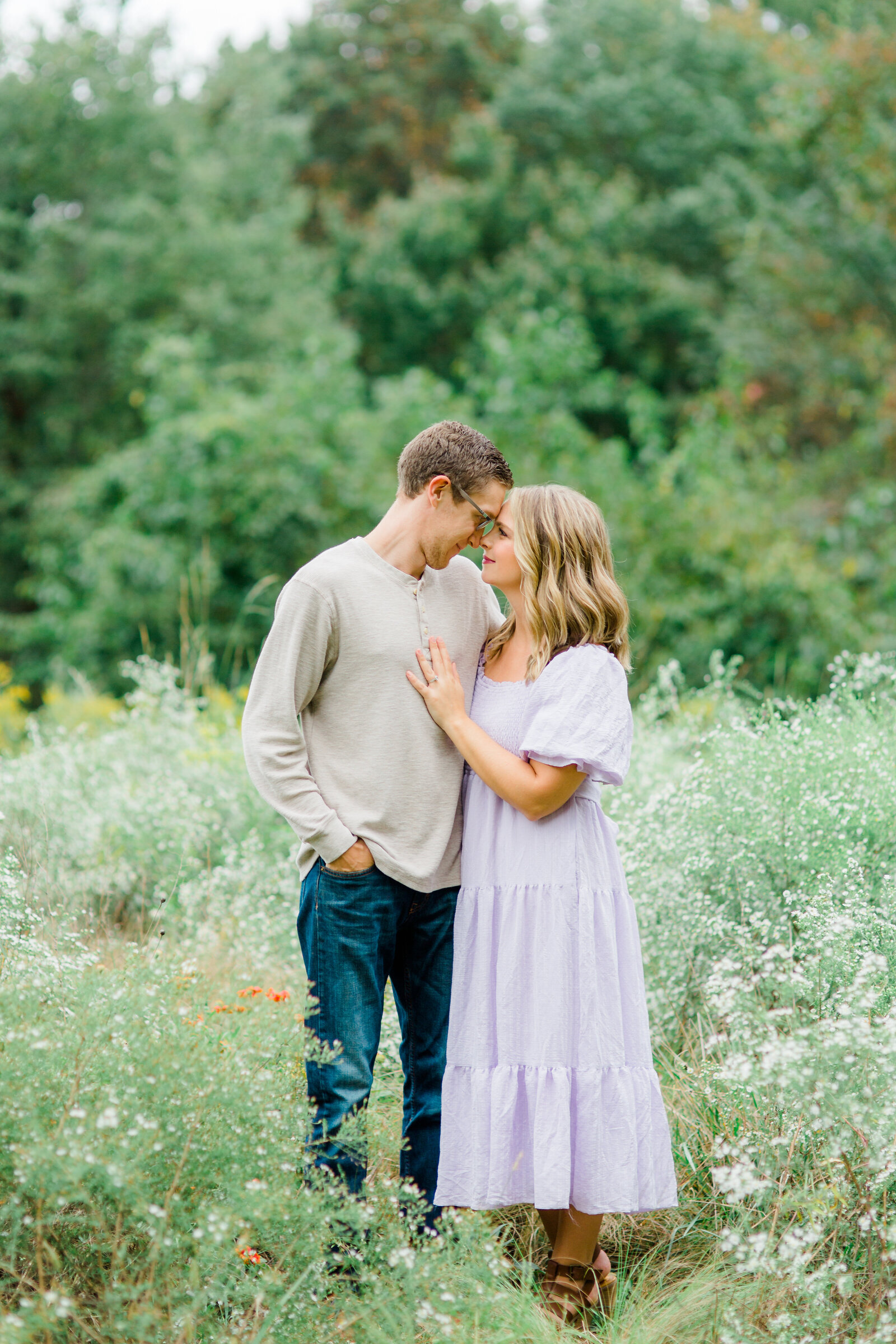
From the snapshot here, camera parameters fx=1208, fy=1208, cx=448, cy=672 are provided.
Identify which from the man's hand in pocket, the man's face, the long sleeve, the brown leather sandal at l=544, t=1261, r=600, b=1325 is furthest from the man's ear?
the brown leather sandal at l=544, t=1261, r=600, b=1325

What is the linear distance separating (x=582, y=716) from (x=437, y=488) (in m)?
0.65

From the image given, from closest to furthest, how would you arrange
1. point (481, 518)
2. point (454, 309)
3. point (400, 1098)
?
1. point (481, 518)
2. point (400, 1098)
3. point (454, 309)

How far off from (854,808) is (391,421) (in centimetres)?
881

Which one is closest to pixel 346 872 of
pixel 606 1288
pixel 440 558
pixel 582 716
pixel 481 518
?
pixel 582 716

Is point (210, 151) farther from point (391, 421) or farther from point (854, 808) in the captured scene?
point (854, 808)

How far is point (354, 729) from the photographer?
9.07 ft

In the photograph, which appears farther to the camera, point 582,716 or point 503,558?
point 503,558

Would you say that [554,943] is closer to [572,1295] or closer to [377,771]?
[377,771]

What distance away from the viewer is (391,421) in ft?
38.2

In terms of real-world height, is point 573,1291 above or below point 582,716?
below

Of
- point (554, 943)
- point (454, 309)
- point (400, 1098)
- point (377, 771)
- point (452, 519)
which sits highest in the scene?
point (454, 309)

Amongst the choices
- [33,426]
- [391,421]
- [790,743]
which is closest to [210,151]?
[33,426]

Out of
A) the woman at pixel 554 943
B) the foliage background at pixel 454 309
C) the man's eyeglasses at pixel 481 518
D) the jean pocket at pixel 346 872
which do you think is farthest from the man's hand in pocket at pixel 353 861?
the foliage background at pixel 454 309

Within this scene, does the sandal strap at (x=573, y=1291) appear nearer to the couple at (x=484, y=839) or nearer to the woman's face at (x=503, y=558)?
the couple at (x=484, y=839)
